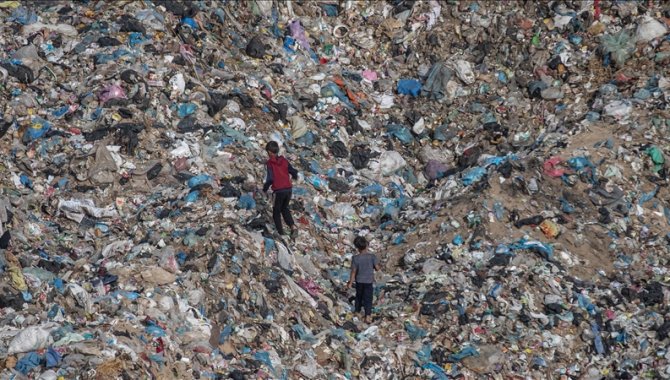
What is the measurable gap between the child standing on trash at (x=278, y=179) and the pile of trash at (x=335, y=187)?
25cm

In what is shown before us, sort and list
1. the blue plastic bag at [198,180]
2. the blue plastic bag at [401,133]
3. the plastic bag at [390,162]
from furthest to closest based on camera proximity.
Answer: the blue plastic bag at [401,133]
the plastic bag at [390,162]
the blue plastic bag at [198,180]

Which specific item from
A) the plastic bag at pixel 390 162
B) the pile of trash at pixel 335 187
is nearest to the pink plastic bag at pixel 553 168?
the pile of trash at pixel 335 187

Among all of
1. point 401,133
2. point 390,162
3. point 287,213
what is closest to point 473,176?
→ point 390,162

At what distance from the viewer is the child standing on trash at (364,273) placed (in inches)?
377

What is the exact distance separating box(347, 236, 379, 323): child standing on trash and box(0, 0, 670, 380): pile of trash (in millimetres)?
299

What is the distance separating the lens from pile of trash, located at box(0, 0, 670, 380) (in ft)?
30.2

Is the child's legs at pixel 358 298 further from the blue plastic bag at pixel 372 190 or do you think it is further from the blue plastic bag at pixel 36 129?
the blue plastic bag at pixel 36 129

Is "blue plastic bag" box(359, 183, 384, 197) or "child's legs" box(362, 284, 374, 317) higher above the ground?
"child's legs" box(362, 284, 374, 317)

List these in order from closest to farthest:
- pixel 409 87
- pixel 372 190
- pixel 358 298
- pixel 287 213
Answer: pixel 358 298 → pixel 287 213 → pixel 372 190 → pixel 409 87

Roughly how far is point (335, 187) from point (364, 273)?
111 inches

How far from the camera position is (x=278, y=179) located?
10273 mm

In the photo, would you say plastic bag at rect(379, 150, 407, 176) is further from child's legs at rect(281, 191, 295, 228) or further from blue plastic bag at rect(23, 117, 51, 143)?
blue plastic bag at rect(23, 117, 51, 143)

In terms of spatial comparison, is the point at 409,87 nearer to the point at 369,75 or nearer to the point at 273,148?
the point at 369,75

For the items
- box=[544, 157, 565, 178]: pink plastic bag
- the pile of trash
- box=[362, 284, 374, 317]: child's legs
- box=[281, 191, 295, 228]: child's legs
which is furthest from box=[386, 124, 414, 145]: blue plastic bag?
box=[362, 284, 374, 317]: child's legs
